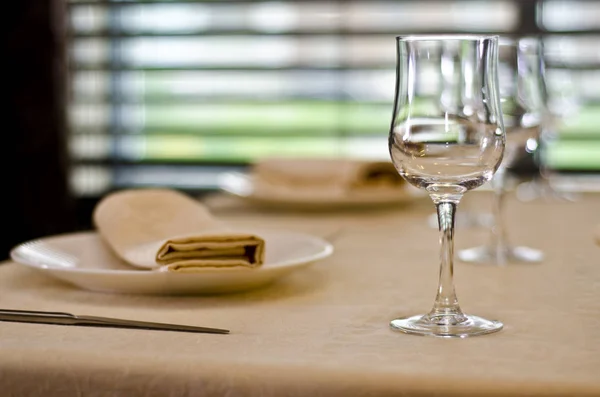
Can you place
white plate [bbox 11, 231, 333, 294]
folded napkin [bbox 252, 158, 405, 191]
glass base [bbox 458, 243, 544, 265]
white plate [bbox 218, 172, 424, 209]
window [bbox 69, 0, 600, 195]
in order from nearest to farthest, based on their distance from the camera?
white plate [bbox 11, 231, 333, 294] → glass base [bbox 458, 243, 544, 265] → white plate [bbox 218, 172, 424, 209] → folded napkin [bbox 252, 158, 405, 191] → window [bbox 69, 0, 600, 195]

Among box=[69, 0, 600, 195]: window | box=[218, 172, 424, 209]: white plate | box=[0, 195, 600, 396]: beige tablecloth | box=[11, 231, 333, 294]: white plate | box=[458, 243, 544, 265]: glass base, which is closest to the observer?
box=[0, 195, 600, 396]: beige tablecloth

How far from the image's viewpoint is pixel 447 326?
0.78 metres

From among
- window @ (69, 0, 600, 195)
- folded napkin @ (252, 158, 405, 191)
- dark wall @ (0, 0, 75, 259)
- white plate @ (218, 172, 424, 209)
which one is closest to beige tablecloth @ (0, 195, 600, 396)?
white plate @ (218, 172, 424, 209)

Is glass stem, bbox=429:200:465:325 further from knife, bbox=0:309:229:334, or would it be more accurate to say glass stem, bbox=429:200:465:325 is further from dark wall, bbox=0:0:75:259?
A: dark wall, bbox=0:0:75:259

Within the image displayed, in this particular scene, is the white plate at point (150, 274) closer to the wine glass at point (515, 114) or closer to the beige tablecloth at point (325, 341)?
the beige tablecloth at point (325, 341)

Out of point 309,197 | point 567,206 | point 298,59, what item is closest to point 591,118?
point 298,59

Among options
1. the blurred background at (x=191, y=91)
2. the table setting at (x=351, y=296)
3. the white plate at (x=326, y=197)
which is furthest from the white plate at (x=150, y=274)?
the blurred background at (x=191, y=91)

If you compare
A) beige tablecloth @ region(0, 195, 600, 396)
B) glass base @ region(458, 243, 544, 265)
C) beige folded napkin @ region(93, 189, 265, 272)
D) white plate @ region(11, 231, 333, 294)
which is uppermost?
beige folded napkin @ region(93, 189, 265, 272)

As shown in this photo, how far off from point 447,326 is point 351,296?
165mm

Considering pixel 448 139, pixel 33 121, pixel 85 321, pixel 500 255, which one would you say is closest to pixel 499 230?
pixel 500 255

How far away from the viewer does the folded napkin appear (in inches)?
69.1

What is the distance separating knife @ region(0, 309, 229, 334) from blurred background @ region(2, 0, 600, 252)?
120 inches

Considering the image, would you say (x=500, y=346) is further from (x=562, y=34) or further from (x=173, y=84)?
(x=173, y=84)

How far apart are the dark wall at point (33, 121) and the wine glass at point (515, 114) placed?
3059 millimetres
